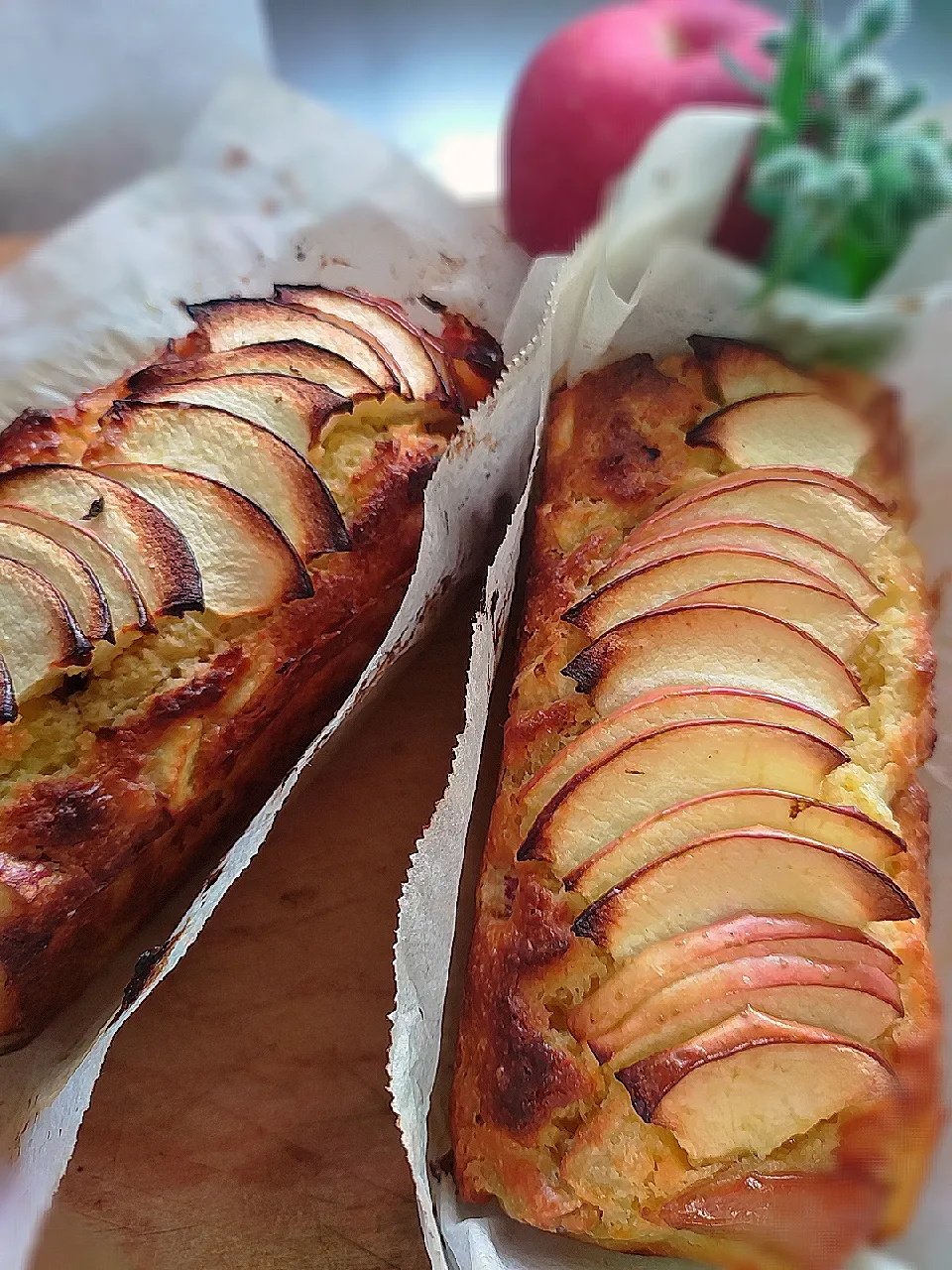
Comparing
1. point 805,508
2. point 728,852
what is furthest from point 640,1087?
point 805,508

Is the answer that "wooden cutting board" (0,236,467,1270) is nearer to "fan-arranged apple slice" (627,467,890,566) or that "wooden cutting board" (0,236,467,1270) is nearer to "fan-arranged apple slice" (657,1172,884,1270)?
"fan-arranged apple slice" (657,1172,884,1270)

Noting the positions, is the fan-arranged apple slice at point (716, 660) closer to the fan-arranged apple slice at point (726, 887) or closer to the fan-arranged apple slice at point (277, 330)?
the fan-arranged apple slice at point (726, 887)

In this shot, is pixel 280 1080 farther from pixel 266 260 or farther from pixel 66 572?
pixel 266 260

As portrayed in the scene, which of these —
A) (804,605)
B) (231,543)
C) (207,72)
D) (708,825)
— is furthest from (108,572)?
(207,72)

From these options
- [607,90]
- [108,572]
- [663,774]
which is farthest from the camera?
[607,90]

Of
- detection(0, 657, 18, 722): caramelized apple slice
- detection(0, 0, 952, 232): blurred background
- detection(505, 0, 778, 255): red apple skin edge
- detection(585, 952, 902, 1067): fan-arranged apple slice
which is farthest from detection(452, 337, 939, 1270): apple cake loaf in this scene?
detection(0, 0, 952, 232): blurred background

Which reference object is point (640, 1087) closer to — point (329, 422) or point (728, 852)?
point (728, 852)

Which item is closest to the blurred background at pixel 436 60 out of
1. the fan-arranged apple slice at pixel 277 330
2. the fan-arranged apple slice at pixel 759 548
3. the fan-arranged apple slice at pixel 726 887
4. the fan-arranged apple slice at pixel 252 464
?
the fan-arranged apple slice at pixel 277 330
